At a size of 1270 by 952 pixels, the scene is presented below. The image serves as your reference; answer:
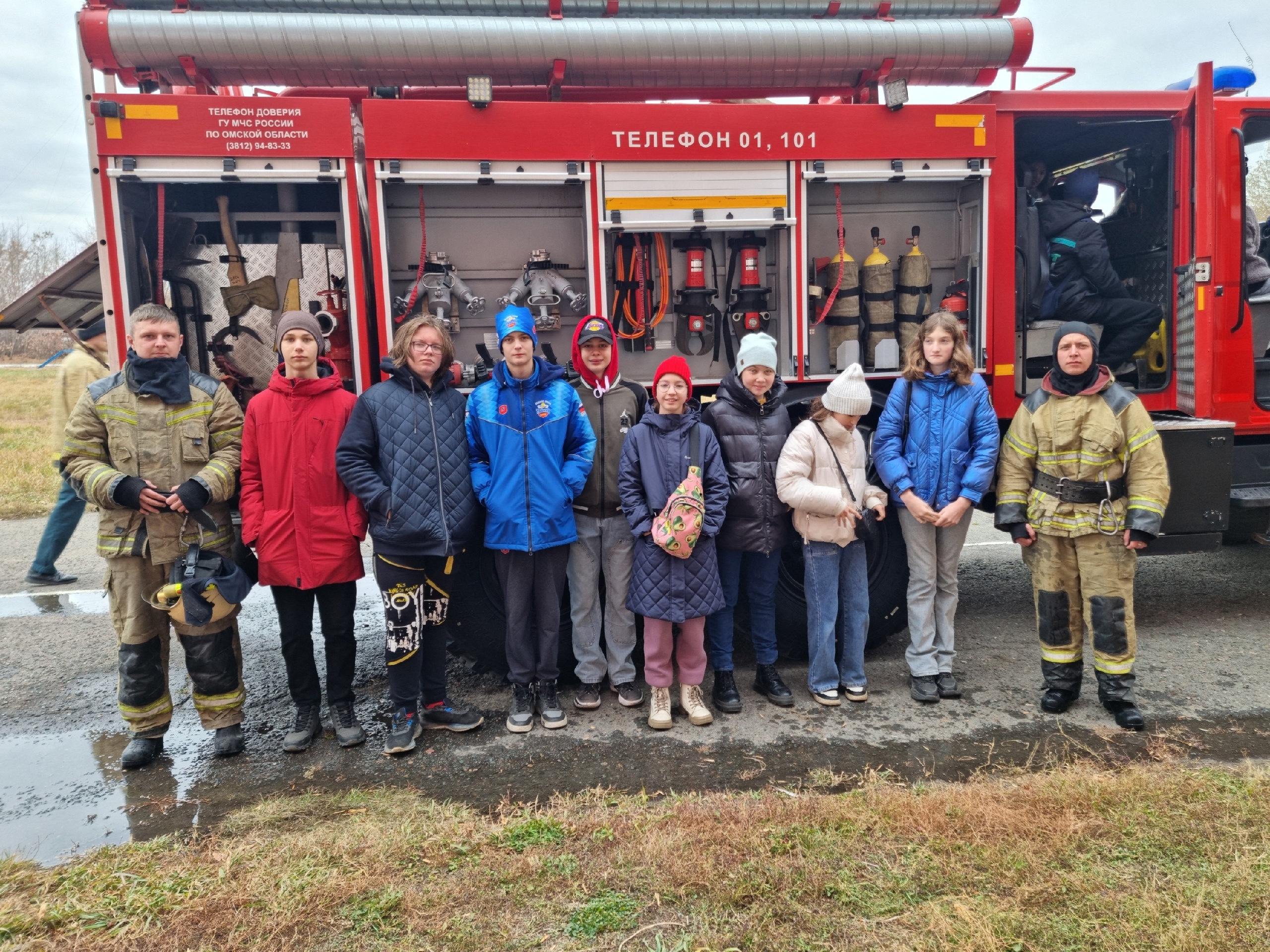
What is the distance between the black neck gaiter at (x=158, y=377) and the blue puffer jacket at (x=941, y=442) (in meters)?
3.05

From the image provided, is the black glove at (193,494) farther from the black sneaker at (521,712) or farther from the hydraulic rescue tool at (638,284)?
the hydraulic rescue tool at (638,284)

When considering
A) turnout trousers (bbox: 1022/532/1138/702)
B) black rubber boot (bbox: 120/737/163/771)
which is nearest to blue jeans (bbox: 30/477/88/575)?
black rubber boot (bbox: 120/737/163/771)

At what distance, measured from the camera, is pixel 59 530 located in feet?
20.1

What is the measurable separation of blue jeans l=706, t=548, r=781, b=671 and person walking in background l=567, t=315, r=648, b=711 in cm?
40

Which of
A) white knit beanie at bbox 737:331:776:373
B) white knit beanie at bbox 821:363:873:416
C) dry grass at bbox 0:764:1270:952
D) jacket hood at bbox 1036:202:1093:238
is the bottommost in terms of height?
dry grass at bbox 0:764:1270:952

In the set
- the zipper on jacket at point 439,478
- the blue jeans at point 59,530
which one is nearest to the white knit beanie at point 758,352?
the zipper on jacket at point 439,478

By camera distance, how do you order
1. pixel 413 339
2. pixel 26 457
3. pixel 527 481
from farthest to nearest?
pixel 26 457 < pixel 527 481 < pixel 413 339

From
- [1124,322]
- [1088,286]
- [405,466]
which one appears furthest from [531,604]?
[1124,322]

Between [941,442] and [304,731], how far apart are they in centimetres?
308

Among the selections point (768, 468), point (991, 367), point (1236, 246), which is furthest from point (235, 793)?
point (1236, 246)

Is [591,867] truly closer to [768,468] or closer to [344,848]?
[344,848]

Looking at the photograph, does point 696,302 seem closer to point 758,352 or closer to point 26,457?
point 758,352

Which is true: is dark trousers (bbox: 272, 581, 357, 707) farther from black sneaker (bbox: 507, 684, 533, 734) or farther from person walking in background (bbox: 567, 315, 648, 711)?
person walking in background (bbox: 567, 315, 648, 711)

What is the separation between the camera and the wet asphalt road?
321 centimetres
